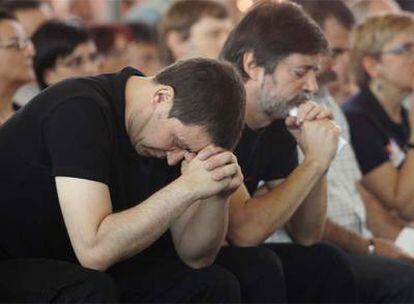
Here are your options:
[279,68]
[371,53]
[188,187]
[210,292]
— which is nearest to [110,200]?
[188,187]

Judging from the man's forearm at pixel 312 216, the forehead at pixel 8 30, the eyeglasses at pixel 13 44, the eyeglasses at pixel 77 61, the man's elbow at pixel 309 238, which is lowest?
the man's elbow at pixel 309 238

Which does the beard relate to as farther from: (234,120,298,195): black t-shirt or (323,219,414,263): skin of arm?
(323,219,414,263): skin of arm

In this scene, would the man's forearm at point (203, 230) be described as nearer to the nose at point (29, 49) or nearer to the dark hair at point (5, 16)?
the nose at point (29, 49)

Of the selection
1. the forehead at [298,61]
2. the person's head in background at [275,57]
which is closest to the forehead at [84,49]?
the person's head in background at [275,57]

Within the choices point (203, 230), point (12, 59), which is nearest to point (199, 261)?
point (203, 230)

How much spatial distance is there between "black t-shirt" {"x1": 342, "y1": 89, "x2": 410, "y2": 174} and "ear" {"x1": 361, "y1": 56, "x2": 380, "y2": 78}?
0.23ft

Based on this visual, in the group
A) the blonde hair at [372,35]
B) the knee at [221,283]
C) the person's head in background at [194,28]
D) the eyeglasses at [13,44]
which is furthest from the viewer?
the person's head in background at [194,28]

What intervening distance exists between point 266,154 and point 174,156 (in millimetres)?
514

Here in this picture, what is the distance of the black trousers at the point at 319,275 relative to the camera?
242 centimetres

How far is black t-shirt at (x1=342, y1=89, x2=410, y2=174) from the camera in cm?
314

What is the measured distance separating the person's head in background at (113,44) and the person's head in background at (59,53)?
1.10 meters

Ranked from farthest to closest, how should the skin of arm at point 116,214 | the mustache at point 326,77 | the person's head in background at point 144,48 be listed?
the person's head in background at point 144,48 < the mustache at point 326,77 < the skin of arm at point 116,214

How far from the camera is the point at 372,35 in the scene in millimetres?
3420

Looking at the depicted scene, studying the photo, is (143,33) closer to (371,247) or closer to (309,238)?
(371,247)
